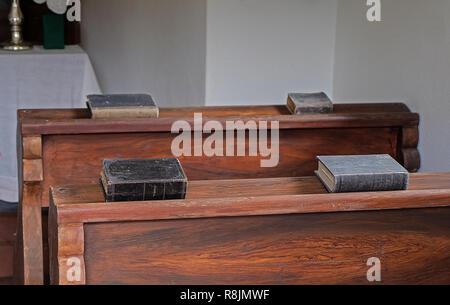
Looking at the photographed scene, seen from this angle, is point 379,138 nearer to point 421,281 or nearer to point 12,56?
point 421,281

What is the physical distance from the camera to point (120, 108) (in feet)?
7.73

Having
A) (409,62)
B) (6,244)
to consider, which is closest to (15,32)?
(6,244)

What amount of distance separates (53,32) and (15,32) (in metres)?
0.23

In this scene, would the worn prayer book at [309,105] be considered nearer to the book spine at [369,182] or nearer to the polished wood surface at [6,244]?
the book spine at [369,182]

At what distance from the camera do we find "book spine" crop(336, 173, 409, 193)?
5.23ft

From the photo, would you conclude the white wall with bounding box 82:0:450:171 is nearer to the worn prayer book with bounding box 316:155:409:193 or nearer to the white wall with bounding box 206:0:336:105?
the white wall with bounding box 206:0:336:105

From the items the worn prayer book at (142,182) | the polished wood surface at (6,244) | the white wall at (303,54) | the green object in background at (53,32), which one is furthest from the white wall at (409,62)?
the green object in background at (53,32)

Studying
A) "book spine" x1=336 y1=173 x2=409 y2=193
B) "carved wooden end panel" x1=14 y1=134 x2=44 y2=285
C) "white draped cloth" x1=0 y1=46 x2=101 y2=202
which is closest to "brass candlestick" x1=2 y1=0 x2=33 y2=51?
"white draped cloth" x1=0 y1=46 x2=101 y2=202

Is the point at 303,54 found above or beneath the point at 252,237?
above

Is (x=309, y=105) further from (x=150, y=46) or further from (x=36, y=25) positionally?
(x=36, y=25)

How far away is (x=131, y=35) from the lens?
4.44m

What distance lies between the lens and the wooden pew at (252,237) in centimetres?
Result: 146

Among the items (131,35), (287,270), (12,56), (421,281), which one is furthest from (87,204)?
(131,35)
